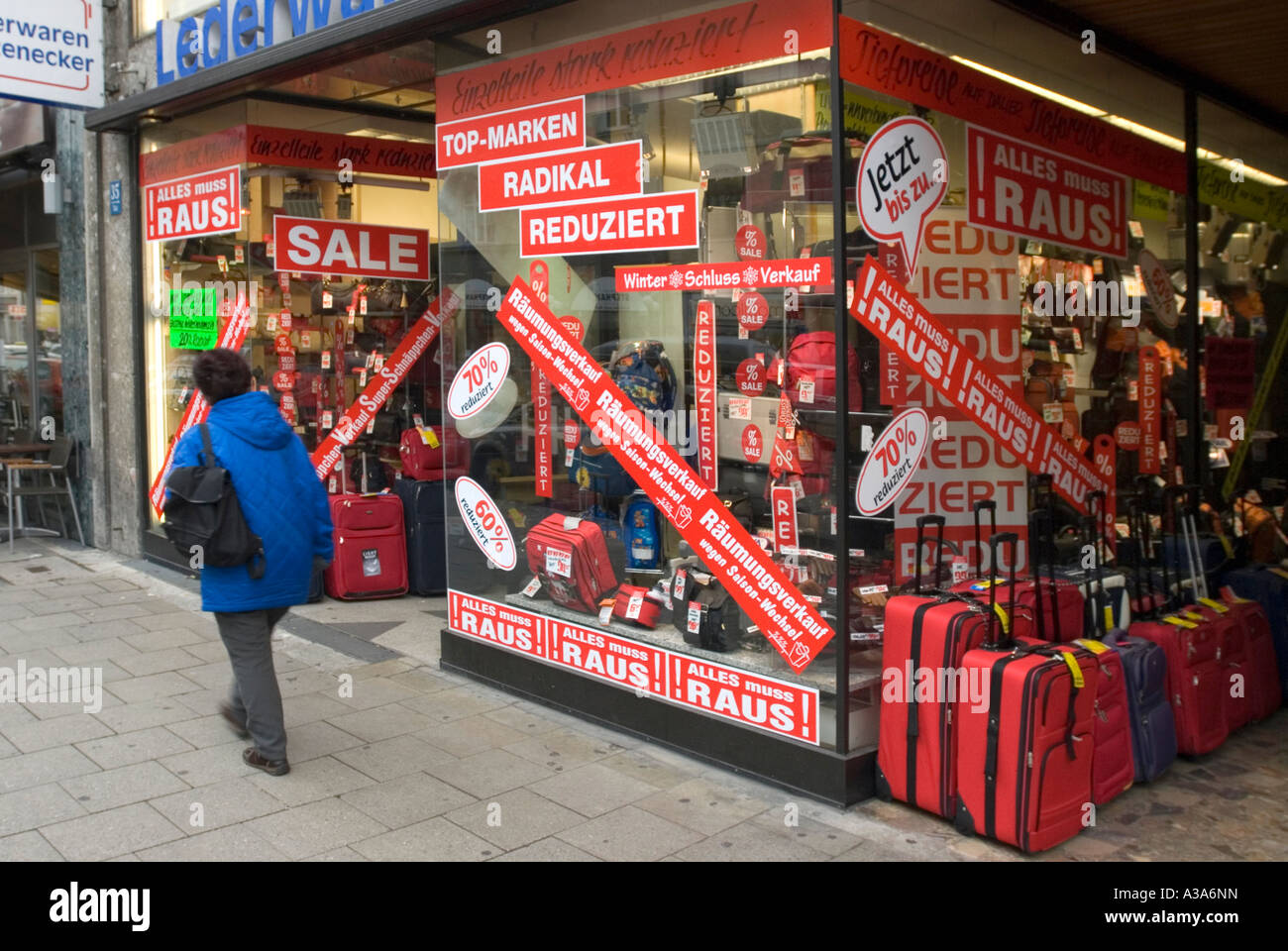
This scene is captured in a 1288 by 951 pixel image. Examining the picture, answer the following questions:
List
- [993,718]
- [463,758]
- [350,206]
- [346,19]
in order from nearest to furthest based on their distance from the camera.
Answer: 1. [993,718]
2. [463,758]
3. [346,19]
4. [350,206]

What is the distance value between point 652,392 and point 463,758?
196 centimetres

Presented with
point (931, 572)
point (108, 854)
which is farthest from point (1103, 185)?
point (108, 854)

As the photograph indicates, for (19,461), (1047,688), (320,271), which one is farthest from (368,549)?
(1047,688)

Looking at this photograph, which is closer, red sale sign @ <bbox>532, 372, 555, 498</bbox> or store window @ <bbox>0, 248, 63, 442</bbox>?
red sale sign @ <bbox>532, 372, 555, 498</bbox>

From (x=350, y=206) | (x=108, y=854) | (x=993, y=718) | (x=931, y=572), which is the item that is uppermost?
(x=350, y=206)

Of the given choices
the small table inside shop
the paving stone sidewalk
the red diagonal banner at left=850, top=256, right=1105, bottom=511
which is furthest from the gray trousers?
the small table inside shop

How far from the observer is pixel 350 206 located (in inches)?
351

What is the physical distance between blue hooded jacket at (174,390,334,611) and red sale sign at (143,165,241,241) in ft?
13.7

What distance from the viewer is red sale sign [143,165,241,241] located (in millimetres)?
8719

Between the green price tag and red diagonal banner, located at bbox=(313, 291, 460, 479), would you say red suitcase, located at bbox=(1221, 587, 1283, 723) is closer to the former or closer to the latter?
red diagonal banner, located at bbox=(313, 291, 460, 479)

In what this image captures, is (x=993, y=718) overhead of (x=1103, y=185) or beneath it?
beneath

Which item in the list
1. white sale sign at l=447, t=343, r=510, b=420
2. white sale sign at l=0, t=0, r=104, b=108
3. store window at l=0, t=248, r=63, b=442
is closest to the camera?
white sale sign at l=447, t=343, r=510, b=420

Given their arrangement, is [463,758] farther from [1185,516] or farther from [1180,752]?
[1185,516]

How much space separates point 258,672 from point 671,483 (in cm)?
203
